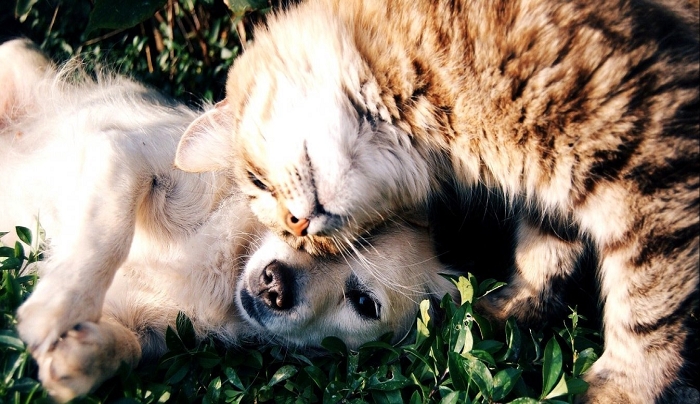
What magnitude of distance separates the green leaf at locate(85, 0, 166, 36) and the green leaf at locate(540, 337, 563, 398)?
2408 millimetres

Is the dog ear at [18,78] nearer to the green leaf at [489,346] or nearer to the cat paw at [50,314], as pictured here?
the cat paw at [50,314]

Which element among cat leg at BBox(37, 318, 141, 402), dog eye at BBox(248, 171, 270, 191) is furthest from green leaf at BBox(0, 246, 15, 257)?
dog eye at BBox(248, 171, 270, 191)

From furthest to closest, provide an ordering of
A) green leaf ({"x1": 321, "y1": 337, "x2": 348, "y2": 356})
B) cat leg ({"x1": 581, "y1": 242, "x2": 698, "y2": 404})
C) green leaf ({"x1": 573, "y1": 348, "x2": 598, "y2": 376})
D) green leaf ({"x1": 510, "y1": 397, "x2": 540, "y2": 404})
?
1. green leaf ({"x1": 321, "y1": 337, "x2": 348, "y2": 356})
2. green leaf ({"x1": 573, "y1": 348, "x2": 598, "y2": 376})
3. cat leg ({"x1": 581, "y1": 242, "x2": 698, "y2": 404})
4. green leaf ({"x1": 510, "y1": 397, "x2": 540, "y2": 404})

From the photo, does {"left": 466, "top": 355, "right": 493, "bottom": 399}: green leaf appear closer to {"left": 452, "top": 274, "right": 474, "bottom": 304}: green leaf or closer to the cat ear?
{"left": 452, "top": 274, "right": 474, "bottom": 304}: green leaf

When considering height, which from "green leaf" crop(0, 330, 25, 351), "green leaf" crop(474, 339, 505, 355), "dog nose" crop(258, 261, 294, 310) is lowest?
"dog nose" crop(258, 261, 294, 310)

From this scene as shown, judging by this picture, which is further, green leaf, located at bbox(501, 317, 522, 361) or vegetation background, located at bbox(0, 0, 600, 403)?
green leaf, located at bbox(501, 317, 522, 361)

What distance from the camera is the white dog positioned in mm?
2738

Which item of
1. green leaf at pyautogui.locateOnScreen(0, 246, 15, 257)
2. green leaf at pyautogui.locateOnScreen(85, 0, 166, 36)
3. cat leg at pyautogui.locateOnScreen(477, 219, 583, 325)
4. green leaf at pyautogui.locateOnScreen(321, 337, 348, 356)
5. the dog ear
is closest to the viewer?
green leaf at pyautogui.locateOnScreen(321, 337, 348, 356)

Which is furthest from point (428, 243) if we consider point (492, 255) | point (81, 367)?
point (81, 367)

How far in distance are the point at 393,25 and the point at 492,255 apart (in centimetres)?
127

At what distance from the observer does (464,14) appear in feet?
8.16

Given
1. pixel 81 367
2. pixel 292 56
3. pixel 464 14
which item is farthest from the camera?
pixel 292 56

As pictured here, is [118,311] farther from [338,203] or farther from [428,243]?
[428,243]

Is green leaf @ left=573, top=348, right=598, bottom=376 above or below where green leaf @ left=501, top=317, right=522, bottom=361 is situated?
below
